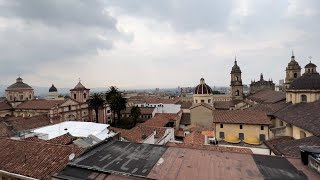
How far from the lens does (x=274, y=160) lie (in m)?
10.9

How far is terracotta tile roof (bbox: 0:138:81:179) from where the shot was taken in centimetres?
1267

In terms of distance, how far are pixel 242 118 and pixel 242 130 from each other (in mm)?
1614

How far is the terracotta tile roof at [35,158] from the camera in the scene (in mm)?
12672

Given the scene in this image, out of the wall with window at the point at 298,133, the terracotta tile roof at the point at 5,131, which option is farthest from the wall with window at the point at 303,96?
the terracotta tile roof at the point at 5,131

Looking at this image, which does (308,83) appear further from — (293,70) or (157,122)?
(293,70)

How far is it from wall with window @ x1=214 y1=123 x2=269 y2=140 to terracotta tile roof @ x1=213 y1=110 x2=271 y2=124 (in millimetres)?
571

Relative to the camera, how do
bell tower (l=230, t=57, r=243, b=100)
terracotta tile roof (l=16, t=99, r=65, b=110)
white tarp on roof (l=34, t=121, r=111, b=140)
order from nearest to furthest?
1. white tarp on roof (l=34, t=121, r=111, b=140)
2. terracotta tile roof (l=16, t=99, r=65, b=110)
3. bell tower (l=230, t=57, r=243, b=100)

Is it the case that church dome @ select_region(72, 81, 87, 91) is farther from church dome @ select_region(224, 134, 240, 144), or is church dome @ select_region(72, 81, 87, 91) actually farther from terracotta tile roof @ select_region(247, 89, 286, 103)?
terracotta tile roof @ select_region(247, 89, 286, 103)

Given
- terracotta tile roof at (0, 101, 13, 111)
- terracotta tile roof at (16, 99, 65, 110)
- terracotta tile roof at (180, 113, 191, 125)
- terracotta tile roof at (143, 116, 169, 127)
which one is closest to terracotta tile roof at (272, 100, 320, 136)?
terracotta tile roof at (143, 116, 169, 127)

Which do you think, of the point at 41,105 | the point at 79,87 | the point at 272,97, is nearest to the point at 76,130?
the point at 41,105

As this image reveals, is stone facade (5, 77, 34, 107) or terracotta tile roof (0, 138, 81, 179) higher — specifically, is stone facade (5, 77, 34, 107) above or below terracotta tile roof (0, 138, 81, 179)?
above

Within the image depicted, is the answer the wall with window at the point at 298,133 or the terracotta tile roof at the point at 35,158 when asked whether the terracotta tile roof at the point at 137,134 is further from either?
the wall with window at the point at 298,133

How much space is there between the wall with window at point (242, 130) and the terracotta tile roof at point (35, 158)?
71.8 feet

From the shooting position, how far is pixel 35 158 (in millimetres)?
13898
